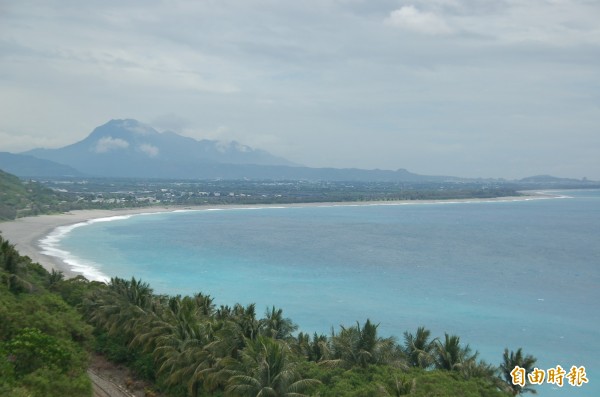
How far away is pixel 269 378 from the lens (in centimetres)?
1549

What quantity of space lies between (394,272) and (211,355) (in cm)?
3974

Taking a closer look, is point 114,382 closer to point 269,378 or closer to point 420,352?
point 269,378

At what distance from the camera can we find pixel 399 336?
35.6 m

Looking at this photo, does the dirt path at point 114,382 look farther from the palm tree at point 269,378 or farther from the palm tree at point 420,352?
the palm tree at point 420,352

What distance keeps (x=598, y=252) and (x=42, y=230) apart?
68126 mm

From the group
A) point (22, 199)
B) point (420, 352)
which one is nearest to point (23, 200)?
point (22, 199)

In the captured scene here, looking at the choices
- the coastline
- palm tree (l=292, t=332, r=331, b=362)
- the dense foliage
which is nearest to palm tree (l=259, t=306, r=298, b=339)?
palm tree (l=292, t=332, r=331, b=362)

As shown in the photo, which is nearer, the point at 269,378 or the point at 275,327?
the point at 269,378

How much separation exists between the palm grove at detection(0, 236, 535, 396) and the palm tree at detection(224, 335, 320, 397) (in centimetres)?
3

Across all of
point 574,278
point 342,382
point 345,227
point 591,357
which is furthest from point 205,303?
point 345,227

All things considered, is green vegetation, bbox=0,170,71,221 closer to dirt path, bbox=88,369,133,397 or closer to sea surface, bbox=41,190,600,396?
sea surface, bbox=41,190,600,396

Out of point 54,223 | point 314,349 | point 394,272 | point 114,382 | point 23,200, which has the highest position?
point 23,200

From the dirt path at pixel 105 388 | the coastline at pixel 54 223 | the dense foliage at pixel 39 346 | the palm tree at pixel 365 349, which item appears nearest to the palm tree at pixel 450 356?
the palm tree at pixel 365 349

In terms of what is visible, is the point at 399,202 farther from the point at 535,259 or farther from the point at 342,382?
the point at 342,382
